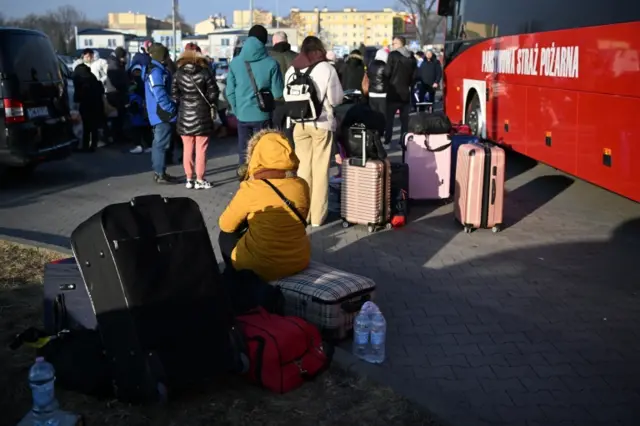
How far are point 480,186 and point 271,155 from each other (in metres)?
3.34

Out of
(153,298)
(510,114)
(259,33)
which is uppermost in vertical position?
(259,33)

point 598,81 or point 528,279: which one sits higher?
point 598,81

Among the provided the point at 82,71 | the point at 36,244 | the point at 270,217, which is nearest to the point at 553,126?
the point at 270,217

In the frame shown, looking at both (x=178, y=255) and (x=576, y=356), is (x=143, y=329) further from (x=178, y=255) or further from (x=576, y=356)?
(x=576, y=356)

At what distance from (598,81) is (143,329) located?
6.43 m

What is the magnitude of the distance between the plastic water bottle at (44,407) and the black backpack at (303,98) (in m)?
4.93

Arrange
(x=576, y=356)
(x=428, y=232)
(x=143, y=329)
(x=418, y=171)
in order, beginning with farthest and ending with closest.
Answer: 1. (x=418, y=171)
2. (x=428, y=232)
3. (x=576, y=356)
4. (x=143, y=329)

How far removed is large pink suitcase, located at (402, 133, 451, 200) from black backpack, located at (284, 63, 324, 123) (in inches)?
68.5

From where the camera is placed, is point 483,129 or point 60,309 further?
point 483,129

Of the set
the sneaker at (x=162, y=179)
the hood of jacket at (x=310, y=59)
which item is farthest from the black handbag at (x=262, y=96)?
the sneaker at (x=162, y=179)

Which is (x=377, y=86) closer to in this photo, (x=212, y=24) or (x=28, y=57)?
(x=28, y=57)

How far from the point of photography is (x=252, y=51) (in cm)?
955

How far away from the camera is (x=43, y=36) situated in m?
11.3

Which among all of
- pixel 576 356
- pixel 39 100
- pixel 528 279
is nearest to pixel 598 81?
pixel 528 279
